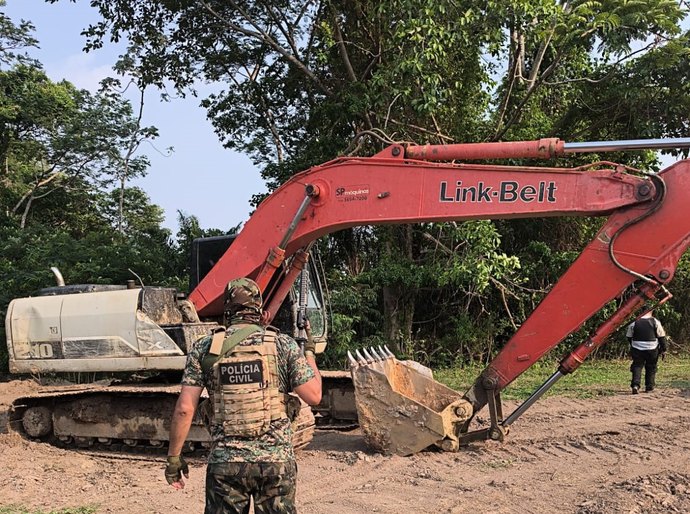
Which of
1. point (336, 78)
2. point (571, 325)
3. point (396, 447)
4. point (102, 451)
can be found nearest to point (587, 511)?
point (571, 325)

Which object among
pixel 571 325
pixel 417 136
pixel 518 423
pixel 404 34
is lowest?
pixel 518 423

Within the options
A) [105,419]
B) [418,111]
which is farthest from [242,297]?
[418,111]

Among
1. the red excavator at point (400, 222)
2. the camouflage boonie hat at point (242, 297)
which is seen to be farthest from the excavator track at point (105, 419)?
the camouflage boonie hat at point (242, 297)

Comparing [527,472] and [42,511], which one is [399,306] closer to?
[527,472]

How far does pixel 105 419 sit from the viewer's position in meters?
7.48

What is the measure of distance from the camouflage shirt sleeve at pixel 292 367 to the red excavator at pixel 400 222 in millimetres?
3075

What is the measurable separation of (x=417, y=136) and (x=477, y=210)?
7461 millimetres

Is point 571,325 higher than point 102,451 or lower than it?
higher

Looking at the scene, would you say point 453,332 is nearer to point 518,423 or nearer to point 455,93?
point 455,93

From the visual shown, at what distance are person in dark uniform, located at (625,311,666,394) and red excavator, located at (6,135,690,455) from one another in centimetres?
483

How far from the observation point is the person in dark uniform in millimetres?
10867

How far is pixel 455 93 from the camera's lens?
13.6 metres

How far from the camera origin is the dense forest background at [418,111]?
1205cm

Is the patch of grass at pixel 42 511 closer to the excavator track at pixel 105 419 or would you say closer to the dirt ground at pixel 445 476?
the dirt ground at pixel 445 476
